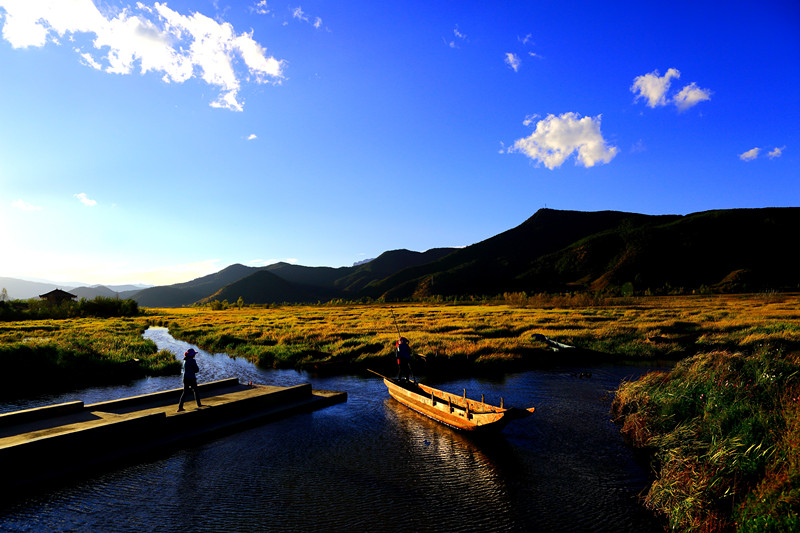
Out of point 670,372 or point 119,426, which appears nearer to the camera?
point 119,426

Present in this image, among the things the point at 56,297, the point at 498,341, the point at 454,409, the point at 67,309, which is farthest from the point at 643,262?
the point at 56,297

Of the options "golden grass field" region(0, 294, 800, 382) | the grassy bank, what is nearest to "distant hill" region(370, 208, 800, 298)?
the grassy bank

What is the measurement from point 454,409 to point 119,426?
37.6 ft

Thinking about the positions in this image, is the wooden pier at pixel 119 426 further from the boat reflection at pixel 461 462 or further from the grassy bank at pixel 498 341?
the grassy bank at pixel 498 341

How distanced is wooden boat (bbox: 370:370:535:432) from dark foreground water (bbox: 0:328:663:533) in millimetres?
594

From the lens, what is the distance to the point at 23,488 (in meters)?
11.0

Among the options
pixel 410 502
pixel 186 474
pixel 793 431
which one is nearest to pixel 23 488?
pixel 186 474

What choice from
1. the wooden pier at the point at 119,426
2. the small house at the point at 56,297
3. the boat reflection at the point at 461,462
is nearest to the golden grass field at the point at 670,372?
the boat reflection at the point at 461,462

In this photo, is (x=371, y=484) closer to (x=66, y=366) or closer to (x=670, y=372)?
(x=670, y=372)

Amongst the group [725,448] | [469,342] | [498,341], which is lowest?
[498,341]

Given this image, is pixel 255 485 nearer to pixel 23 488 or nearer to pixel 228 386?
pixel 23 488

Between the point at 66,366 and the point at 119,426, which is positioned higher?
the point at 66,366

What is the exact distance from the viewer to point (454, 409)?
15.9 metres

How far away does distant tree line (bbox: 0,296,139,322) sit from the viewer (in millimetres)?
78981
